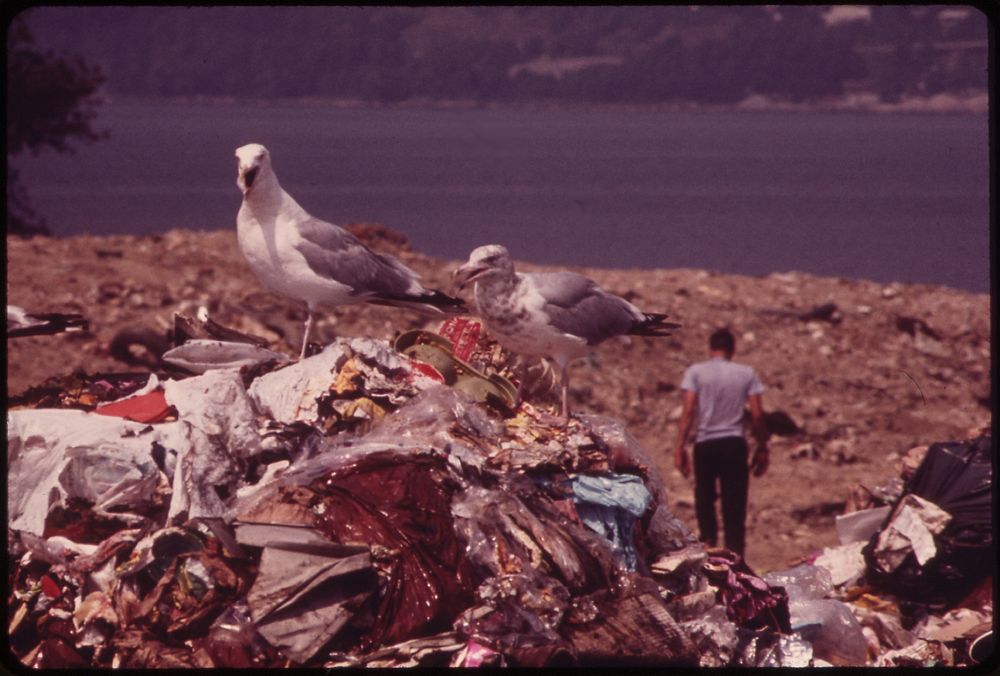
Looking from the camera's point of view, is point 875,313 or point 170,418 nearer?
point 170,418

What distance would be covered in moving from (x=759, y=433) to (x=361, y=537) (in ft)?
13.5

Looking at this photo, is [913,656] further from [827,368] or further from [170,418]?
[827,368]

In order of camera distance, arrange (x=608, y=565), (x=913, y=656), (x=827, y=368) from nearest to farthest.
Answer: (x=608, y=565) → (x=913, y=656) → (x=827, y=368)

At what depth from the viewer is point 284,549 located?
5211 mm

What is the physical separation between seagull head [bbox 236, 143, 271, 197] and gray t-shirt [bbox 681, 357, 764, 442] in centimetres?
323

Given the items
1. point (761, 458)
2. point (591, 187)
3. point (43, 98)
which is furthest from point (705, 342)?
point (591, 187)

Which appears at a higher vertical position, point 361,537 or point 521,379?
point 521,379

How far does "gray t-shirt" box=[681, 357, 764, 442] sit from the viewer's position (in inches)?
337

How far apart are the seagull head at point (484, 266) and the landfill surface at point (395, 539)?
53 centimetres

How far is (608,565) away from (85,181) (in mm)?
69243

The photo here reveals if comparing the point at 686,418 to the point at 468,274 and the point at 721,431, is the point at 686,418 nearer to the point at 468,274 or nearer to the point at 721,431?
the point at 721,431

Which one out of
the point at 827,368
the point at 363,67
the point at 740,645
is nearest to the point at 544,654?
the point at 740,645

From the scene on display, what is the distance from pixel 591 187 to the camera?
79.2 metres

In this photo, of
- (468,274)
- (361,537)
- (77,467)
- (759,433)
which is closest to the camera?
(361,537)
